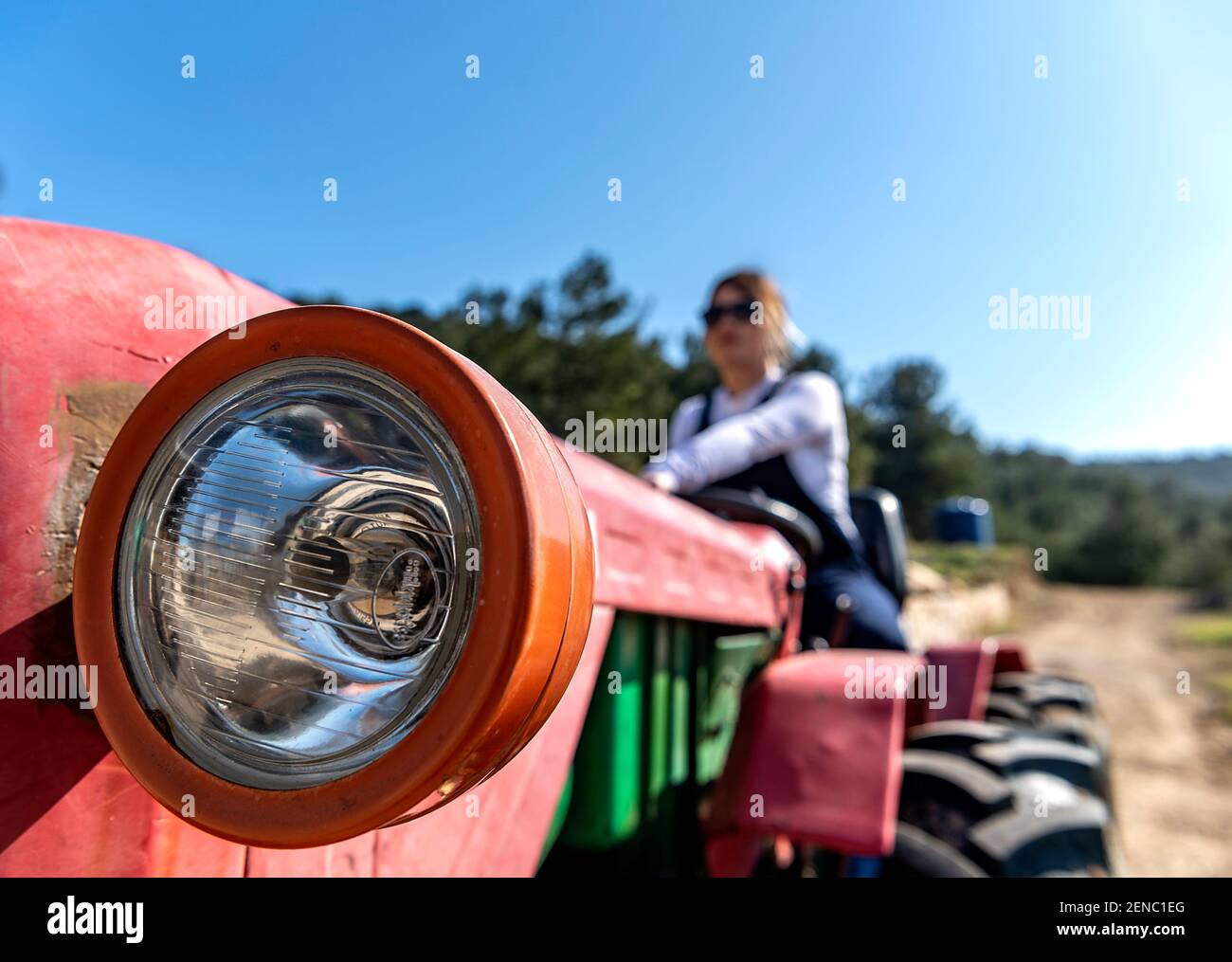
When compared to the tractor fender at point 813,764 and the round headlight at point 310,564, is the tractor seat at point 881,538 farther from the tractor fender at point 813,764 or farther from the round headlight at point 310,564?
the round headlight at point 310,564

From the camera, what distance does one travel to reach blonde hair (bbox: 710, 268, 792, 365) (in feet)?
9.73

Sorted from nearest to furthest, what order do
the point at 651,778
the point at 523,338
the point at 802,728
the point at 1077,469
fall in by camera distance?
the point at 651,778 → the point at 802,728 → the point at 523,338 → the point at 1077,469

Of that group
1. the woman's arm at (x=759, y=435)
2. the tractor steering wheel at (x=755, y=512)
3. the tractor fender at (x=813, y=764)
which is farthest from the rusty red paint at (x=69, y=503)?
the woman's arm at (x=759, y=435)

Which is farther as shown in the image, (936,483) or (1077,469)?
(1077,469)

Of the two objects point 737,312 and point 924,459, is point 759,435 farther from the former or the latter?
point 924,459

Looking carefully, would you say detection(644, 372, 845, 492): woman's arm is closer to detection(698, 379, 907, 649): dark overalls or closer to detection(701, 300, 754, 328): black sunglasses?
detection(698, 379, 907, 649): dark overalls

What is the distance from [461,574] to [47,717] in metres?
0.38

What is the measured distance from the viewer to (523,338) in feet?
56.6

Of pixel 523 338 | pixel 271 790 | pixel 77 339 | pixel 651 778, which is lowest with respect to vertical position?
pixel 651 778

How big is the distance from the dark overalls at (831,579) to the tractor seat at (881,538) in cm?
15

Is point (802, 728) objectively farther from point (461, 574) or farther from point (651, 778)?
point (461, 574)

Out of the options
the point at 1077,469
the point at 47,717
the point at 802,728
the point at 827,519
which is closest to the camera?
the point at 47,717

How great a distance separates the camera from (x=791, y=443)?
2.69 m
